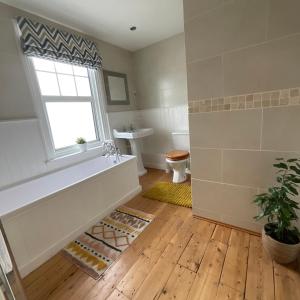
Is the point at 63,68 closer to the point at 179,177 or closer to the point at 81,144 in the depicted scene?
the point at 81,144

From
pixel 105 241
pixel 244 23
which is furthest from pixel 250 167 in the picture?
pixel 105 241

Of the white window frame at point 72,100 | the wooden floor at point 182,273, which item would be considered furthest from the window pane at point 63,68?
the wooden floor at point 182,273

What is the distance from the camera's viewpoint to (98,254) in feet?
5.03

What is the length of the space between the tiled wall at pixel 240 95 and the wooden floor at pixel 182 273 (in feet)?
1.04

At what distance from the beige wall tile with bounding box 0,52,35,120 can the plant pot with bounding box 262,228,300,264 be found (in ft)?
8.79

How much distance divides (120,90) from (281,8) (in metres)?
2.58

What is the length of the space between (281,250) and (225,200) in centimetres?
54

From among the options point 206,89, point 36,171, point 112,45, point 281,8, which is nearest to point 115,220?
point 36,171

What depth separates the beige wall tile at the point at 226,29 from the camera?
1.24 m

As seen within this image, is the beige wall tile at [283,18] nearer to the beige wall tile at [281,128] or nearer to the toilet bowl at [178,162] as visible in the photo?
the beige wall tile at [281,128]

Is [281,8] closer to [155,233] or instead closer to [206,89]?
[206,89]

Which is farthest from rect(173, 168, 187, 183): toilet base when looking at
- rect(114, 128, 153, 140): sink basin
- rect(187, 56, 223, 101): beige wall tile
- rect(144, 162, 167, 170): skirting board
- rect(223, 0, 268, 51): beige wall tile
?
rect(223, 0, 268, 51): beige wall tile

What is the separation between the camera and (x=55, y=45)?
7.19 ft

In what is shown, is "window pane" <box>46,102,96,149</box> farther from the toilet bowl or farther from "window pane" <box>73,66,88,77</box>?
the toilet bowl
